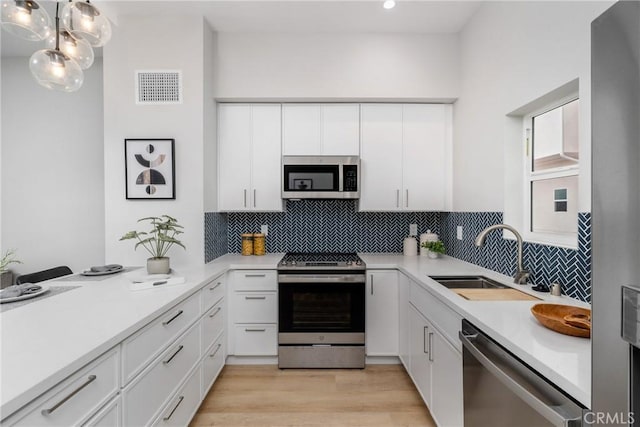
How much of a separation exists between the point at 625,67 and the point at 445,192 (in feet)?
8.30

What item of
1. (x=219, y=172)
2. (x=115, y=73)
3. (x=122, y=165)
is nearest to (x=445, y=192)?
(x=219, y=172)

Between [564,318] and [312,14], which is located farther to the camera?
[312,14]

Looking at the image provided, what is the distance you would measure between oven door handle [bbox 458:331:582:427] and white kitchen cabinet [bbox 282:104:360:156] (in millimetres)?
1973

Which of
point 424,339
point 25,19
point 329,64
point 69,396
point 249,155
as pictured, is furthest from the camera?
point 249,155

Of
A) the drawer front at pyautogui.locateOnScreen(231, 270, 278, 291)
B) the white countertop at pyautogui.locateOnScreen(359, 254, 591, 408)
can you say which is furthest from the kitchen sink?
the drawer front at pyautogui.locateOnScreen(231, 270, 278, 291)

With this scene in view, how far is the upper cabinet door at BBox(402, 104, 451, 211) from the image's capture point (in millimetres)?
2922

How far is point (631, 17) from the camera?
19.3 inches

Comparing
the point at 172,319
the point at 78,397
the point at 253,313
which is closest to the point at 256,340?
the point at 253,313

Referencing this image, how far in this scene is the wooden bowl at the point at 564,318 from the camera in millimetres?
1051

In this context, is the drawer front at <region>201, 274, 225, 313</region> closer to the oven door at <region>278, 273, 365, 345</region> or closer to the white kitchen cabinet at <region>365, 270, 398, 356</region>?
the oven door at <region>278, 273, 365, 345</region>

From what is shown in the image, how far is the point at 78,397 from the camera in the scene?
960mm

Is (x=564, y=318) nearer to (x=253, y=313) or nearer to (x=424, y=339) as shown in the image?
(x=424, y=339)

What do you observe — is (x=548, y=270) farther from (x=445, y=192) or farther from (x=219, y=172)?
(x=219, y=172)

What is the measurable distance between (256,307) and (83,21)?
2.12 m
